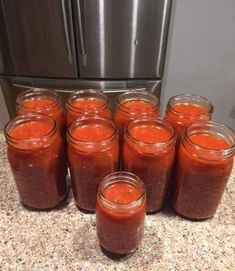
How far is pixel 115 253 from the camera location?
58cm

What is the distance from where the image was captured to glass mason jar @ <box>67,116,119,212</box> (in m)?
0.61

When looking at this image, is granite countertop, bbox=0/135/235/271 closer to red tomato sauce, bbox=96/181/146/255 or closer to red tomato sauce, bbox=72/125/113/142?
red tomato sauce, bbox=96/181/146/255

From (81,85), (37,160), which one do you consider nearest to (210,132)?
(37,160)

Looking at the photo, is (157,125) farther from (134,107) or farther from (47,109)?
(47,109)

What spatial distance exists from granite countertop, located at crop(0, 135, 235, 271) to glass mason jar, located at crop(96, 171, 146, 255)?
3 centimetres

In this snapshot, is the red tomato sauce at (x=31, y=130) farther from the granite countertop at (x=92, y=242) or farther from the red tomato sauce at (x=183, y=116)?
the red tomato sauce at (x=183, y=116)

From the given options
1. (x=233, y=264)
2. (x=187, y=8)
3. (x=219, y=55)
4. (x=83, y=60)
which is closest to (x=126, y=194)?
(x=233, y=264)

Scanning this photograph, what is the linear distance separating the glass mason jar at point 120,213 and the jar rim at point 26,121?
0.15 m

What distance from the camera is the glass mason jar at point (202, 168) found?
592 mm

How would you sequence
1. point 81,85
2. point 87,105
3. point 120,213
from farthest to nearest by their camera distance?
point 81,85
point 87,105
point 120,213

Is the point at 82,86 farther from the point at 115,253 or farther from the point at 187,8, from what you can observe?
the point at 115,253

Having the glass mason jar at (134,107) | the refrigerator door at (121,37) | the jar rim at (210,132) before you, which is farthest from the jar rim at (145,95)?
the refrigerator door at (121,37)

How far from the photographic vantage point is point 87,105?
750mm

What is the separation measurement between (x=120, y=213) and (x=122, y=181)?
0.20 feet
